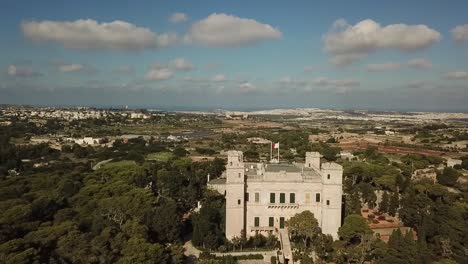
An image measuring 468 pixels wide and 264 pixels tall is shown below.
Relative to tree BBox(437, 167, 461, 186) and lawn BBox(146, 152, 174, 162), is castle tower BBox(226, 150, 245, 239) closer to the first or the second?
tree BBox(437, 167, 461, 186)

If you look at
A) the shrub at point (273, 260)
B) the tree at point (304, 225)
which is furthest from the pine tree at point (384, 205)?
the shrub at point (273, 260)

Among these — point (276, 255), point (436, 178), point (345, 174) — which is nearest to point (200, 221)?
point (276, 255)

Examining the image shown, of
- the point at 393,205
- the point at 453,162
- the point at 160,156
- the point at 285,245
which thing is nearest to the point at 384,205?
the point at 393,205

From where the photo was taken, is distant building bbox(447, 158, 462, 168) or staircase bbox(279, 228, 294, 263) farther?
distant building bbox(447, 158, 462, 168)

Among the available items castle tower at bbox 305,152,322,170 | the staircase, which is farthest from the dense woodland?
castle tower at bbox 305,152,322,170

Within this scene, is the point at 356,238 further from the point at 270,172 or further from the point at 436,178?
the point at 436,178

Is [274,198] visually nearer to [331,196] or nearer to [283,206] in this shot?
[283,206]
